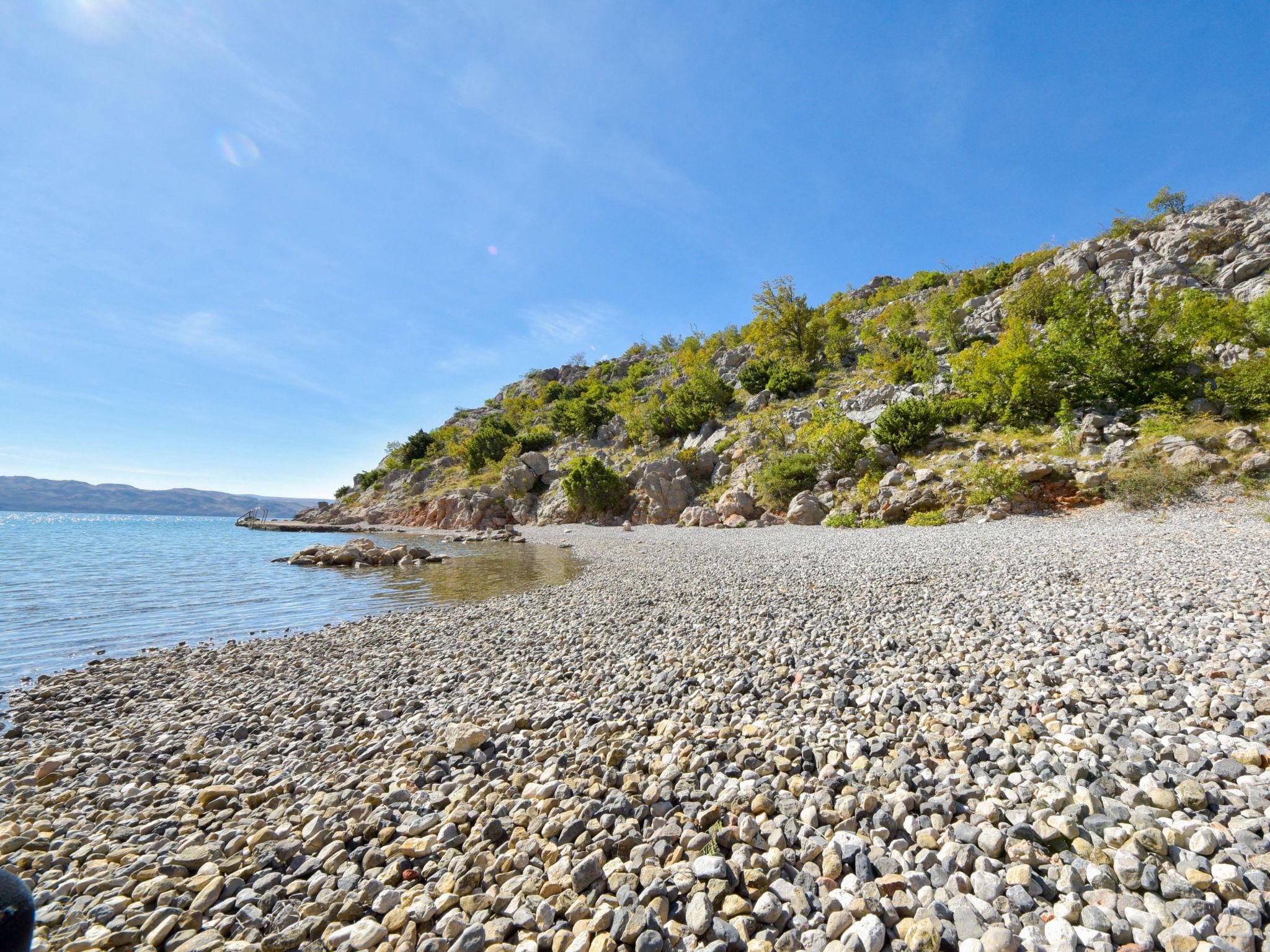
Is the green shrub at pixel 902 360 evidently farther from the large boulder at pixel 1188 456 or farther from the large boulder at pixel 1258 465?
the large boulder at pixel 1258 465

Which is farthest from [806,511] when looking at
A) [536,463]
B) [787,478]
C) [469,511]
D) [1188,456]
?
[469,511]

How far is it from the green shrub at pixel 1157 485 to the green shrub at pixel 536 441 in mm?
42886

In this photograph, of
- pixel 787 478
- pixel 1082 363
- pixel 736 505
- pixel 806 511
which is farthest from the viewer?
→ pixel 736 505

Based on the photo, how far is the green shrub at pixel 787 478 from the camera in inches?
976

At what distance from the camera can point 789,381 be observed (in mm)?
35781

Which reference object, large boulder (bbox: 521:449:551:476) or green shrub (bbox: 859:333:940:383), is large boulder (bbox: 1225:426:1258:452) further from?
large boulder (bbox: 521:449:551:476)

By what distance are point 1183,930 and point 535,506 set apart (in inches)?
1634

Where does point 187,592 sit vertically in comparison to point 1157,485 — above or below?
below

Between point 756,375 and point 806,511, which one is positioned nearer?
point 806,511

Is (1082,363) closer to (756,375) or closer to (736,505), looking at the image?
(736,505)

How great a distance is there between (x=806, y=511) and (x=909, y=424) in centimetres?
646

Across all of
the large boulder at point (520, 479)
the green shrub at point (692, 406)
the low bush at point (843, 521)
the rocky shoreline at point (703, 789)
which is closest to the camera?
the rocky shoreline at point (703, 789)

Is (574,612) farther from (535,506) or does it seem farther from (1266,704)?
(535,506)

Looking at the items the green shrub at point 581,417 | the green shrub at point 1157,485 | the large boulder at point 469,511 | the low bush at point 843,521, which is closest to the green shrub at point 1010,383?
the green shrub at point 1157,485
